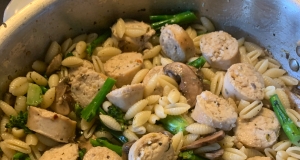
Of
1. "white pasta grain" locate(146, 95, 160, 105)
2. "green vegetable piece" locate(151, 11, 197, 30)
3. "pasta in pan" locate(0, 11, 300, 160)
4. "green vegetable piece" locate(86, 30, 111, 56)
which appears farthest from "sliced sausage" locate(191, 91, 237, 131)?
"green vegetable piece" locate(86, 30, 111, 56)

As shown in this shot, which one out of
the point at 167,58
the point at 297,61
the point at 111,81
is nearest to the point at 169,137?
the point at 111,81

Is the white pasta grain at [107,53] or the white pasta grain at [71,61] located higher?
the white pasta grain at [71,61]

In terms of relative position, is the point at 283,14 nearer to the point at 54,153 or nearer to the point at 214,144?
the point at 214,144

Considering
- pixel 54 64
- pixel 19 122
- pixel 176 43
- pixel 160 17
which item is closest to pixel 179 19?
pixel 160 17

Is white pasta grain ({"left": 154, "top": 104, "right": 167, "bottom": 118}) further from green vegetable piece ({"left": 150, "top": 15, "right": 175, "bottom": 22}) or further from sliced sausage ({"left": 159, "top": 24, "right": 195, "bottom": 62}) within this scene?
green vegetable piece ({"left": 150, "top": 15, "right": 175, "bottom": 22})

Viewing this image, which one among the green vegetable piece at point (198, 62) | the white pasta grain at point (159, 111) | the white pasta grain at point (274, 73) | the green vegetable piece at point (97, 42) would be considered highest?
the green vegetable piece at point (97, 42)

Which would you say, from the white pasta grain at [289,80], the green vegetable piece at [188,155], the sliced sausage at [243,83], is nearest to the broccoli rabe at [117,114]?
the green vegetable piece at [188,155]

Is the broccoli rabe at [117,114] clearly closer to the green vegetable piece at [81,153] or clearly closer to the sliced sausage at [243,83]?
the green vegetable piece at [81,153]
